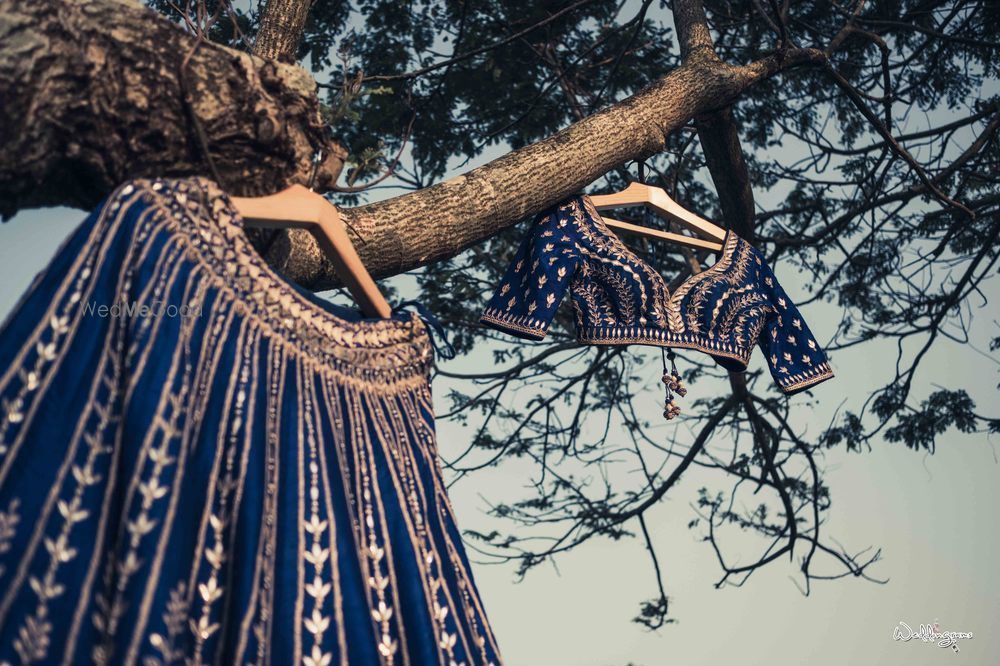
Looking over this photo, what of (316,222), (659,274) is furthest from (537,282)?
(316,222)

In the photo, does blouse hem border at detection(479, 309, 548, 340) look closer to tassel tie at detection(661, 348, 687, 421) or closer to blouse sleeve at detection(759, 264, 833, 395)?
tassel tie at detection(661, 348, 687, 421)

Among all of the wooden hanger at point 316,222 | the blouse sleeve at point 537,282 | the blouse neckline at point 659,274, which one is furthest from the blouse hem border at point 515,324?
the wooden hanger at point 316,222

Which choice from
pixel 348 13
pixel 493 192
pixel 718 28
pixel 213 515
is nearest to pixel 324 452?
pixel 213 515

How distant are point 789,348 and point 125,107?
1813 mm

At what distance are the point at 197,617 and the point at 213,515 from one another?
127mm

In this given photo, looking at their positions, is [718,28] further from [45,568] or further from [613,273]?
[45,568]

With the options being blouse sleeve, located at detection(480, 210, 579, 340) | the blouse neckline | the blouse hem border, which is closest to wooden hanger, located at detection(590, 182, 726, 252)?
the blouse neckline

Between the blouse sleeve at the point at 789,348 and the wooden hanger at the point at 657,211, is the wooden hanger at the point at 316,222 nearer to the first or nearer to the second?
the wooden hanger at the point at 657,211

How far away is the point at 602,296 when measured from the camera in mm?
2273

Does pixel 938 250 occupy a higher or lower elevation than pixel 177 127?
higher

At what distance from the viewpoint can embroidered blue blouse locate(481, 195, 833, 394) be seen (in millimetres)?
2225

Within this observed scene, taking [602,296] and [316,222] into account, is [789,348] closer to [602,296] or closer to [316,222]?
[602,296]

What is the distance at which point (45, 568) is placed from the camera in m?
1.13

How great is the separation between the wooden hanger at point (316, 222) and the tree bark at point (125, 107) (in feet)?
0.18
